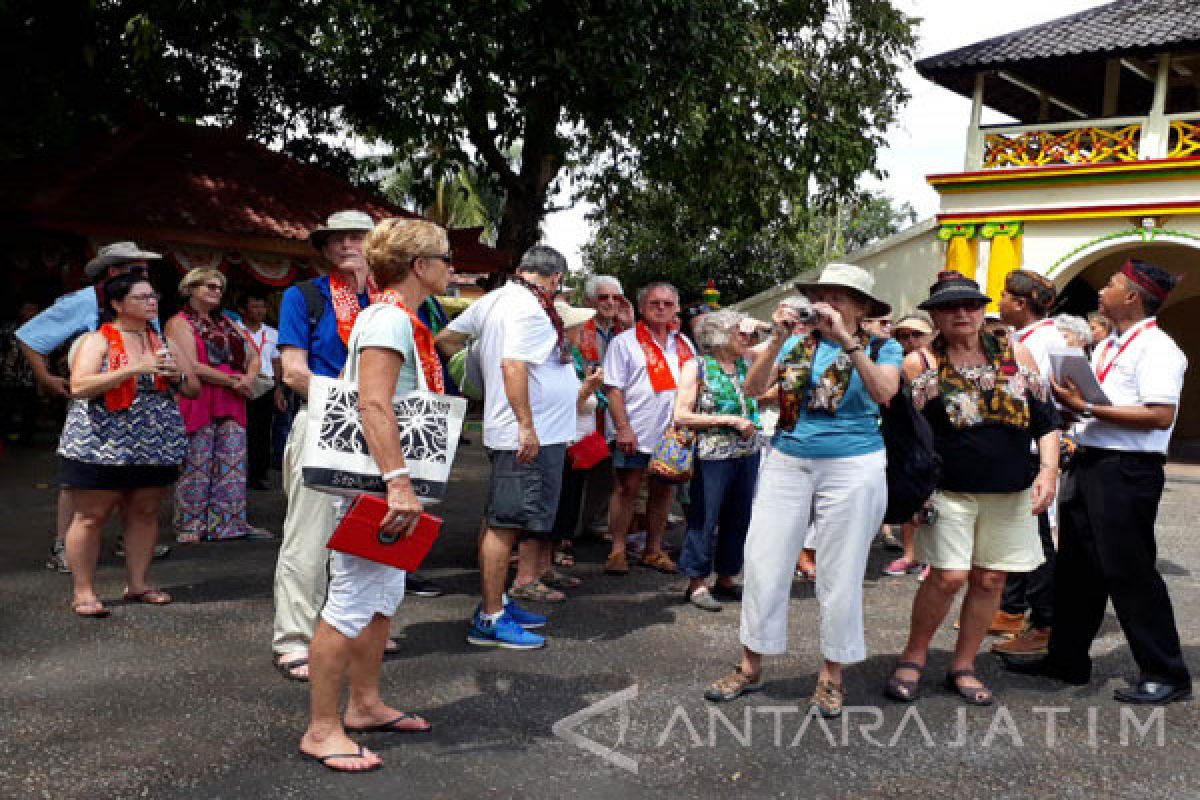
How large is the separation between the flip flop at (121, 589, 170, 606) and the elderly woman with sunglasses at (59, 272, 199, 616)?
19 cm

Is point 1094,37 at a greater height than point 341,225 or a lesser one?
greater

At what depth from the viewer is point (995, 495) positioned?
396 centimetres

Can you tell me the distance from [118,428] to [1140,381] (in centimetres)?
457

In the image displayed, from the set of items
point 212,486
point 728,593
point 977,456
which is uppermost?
point 977,456

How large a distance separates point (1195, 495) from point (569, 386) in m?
10.0

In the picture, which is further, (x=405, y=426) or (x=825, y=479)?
(x=825, y=479)

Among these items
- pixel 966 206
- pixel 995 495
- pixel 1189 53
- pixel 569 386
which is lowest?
pixel 995 495

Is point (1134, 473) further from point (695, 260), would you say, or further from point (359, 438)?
point (695, 260)

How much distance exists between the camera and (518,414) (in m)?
4.38

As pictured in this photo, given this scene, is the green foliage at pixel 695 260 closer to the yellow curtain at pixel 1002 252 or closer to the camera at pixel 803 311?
the yellow curtain at pixel 1002 252

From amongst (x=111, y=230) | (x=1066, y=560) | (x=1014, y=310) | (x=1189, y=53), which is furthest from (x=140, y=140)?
(x=1189, y=53)

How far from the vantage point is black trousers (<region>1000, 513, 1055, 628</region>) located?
4.83 meters

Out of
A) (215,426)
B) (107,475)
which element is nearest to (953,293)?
(107,475)

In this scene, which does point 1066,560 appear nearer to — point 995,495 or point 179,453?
point 995,495
